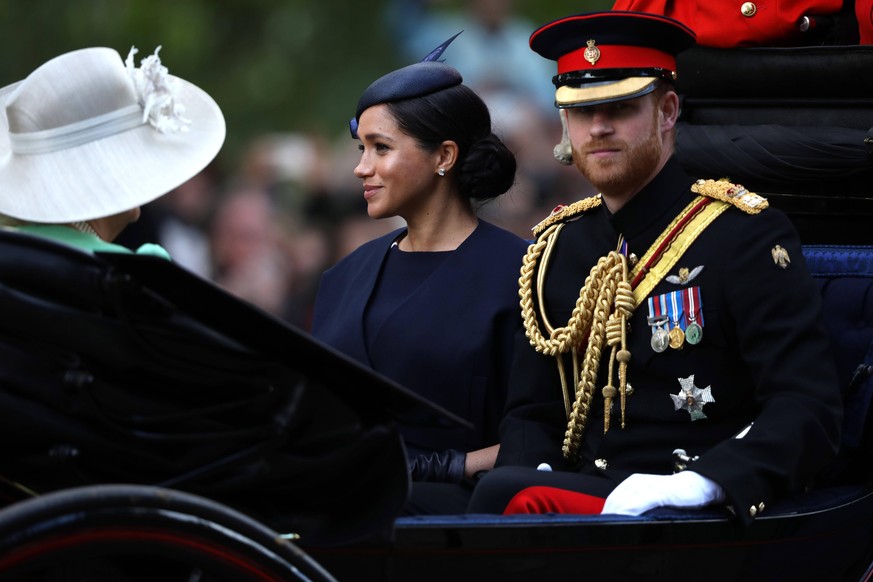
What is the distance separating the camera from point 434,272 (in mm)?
3621

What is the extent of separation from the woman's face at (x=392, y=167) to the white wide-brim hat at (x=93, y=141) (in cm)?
96

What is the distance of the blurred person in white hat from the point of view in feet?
8.30

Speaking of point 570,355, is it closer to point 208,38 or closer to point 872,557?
point 872,557

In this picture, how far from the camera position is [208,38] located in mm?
7562

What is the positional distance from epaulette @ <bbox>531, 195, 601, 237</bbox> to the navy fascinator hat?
47cm

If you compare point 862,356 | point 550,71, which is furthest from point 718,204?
point 550,71

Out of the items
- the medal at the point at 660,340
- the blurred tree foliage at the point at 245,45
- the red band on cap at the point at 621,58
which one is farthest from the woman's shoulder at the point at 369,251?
the blurred tree foliage at the point at 245,45

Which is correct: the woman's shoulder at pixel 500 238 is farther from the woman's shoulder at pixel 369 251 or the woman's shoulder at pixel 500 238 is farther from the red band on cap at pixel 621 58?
the red band on cap at pixel 621 58

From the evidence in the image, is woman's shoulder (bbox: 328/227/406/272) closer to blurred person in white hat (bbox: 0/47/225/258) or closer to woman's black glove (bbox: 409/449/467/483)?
woman's black glove (bbox: 409/449/467/483)

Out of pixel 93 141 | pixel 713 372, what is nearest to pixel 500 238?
pixel 713 372

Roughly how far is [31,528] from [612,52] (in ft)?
5.70

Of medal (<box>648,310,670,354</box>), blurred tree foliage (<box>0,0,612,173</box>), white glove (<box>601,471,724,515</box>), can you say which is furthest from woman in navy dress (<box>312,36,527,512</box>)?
blurred tree foliage (<box>0,0,612,173</box>)

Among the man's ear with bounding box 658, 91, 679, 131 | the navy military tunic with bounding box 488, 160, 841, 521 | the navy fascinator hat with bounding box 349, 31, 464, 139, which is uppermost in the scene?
the navy fascinator hat with bounding box 349, 31, 464, 139

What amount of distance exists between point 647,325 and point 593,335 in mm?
120
